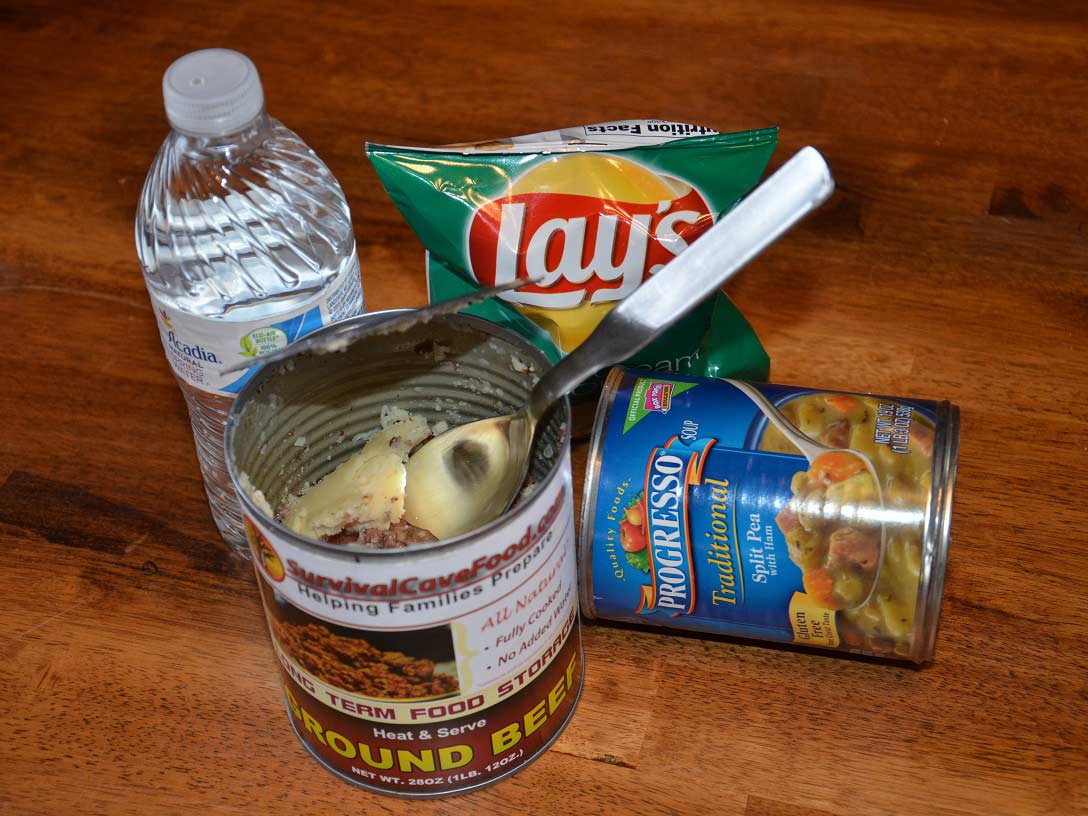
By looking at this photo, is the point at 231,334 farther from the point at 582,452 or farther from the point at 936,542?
the point at 936,542

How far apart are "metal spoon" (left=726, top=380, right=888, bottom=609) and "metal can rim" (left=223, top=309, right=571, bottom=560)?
18cm

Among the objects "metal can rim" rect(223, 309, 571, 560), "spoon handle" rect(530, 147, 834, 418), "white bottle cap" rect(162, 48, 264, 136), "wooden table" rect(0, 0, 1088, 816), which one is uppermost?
"white bottle cap" rect(162, 48, 264, 136)

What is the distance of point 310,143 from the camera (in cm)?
135

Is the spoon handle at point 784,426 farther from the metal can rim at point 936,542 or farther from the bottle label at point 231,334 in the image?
the bottle label at point 231,334

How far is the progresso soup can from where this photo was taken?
2.85 ft

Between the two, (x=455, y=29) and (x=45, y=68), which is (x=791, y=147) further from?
(x=45, y=68)

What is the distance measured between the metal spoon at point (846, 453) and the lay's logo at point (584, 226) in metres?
0.17

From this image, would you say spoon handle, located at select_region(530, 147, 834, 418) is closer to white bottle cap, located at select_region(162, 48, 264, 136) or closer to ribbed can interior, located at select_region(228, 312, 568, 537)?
ribbed can interior, located at select_region(228, 312, 568, 537)

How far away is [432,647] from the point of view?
77 cm

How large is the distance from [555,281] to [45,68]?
76cm

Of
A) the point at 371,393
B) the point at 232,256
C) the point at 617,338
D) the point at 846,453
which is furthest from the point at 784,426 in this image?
the point at 232,256

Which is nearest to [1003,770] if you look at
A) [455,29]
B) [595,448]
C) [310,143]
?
[595,448]

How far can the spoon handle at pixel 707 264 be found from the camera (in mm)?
744

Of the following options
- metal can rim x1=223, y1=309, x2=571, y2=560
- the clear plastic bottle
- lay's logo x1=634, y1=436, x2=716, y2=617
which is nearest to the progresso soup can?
lay's logo x1=634, y1=436, x2=716, y2=617
